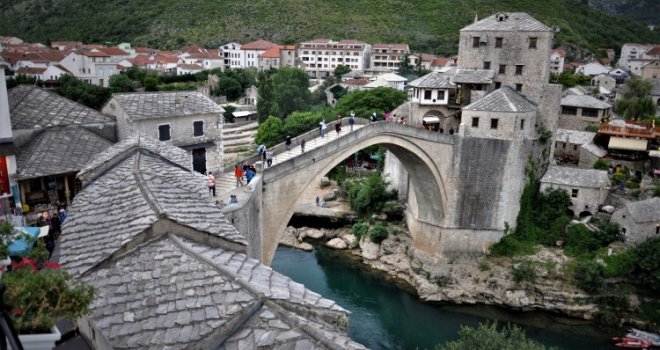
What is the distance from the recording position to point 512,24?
27.1m

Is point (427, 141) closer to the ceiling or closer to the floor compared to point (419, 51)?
closer to the floor

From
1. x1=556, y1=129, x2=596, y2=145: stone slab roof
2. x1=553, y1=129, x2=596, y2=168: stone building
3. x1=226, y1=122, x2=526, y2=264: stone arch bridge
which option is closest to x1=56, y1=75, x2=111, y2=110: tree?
x1=226, y1=122, x2=526, y2=264: stone arch bridge

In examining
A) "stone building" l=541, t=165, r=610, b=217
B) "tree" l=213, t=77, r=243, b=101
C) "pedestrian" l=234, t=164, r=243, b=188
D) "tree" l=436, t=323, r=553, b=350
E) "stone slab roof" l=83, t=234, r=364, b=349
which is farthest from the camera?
"tree" l=213, t=77, r=243, b=101

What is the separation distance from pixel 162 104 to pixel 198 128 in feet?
5.36

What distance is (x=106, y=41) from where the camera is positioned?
8650 centimetres

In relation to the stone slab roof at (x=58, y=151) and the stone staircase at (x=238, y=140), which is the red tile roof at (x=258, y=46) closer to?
the stone staircase at (x=238, y=140)

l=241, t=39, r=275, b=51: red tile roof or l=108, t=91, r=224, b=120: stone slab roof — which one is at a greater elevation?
l=241, t=39, r=275, b=51: red tile roof

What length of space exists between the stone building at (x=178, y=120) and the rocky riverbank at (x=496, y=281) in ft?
43.5

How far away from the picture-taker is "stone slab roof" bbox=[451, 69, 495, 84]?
27261 millimetres

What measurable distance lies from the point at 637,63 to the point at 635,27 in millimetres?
38989

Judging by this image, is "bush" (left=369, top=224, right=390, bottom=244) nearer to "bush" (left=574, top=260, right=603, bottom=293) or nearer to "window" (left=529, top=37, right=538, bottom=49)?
"bush" (left=574, top=260, right=603, bottom=293)

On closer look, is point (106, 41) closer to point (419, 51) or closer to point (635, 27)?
point (419, 51)

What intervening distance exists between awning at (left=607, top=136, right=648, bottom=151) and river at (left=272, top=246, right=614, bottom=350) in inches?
515

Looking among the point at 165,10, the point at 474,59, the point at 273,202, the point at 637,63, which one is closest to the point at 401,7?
the point at 637,63
